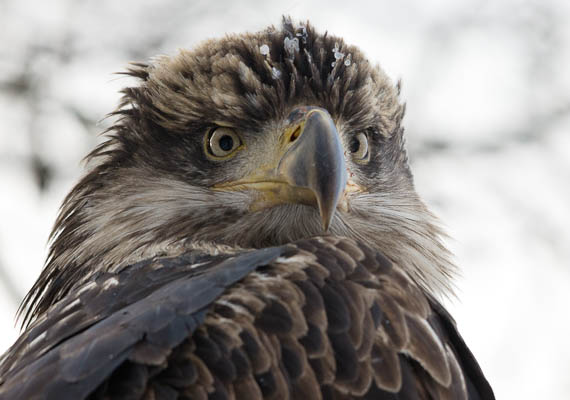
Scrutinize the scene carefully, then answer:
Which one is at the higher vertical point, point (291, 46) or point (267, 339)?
point (291, 46)

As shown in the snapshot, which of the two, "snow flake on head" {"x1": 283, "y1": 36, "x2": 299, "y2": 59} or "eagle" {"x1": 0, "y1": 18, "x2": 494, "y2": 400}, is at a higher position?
"snow flake on head" {"x1": 283, "y1": 36, "x2": 299, "y2": 59}

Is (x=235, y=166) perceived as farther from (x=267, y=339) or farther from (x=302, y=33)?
(x=267, y=339)

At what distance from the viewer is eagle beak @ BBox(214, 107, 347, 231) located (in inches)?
129

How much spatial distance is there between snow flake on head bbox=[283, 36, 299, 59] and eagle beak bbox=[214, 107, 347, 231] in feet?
1.01

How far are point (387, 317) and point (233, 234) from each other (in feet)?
3.58

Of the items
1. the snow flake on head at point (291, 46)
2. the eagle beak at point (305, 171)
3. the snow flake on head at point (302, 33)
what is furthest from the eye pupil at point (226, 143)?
the snow flake on head at point (302, 33)

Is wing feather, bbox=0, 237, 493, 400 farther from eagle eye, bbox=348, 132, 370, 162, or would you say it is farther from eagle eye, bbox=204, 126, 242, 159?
eagle eye, bbox=348, 132, 370, 162

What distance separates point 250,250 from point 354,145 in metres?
0.78

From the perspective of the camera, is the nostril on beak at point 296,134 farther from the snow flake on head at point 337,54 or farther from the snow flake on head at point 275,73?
the snow flake on head at point 337,54

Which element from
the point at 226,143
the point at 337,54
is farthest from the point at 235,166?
the point at 337,54

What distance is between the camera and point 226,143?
149 inches

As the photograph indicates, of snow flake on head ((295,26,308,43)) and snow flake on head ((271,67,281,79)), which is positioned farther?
snow flake on head ((295,26,308,43))

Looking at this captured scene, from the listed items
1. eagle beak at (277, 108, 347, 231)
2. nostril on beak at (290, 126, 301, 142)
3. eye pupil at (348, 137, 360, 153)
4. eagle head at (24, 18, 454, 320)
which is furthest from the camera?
eye pupil at (348, 137, 360, 153)

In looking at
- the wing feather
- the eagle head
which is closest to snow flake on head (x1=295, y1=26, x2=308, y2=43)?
the eagle head
